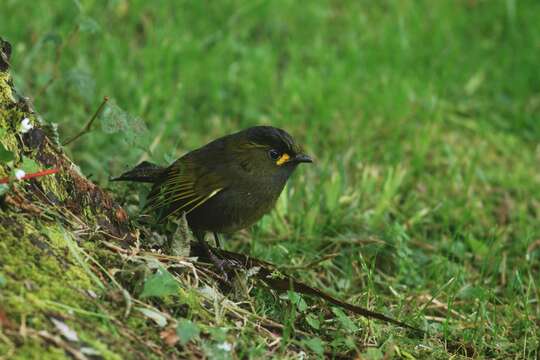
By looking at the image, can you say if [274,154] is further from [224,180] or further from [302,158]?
[224,180]

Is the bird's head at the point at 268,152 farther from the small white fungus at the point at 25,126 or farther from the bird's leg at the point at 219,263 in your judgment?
the small white fungus at the point at 25,126

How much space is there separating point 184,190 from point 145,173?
32cm

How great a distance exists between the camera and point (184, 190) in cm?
410

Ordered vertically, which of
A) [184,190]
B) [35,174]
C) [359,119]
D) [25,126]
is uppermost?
→ [25,126]

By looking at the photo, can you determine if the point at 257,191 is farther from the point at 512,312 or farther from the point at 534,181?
the point at 534,181

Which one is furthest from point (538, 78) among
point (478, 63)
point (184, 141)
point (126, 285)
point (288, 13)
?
point (126, 285)

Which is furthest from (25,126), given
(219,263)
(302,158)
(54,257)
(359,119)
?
(359,119)

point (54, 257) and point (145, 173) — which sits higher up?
point (54, 257)

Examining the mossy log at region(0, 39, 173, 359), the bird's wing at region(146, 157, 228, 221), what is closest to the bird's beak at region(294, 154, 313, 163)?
the bird's wing at region(146, 157, 228, 221)

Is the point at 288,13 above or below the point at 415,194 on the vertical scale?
above

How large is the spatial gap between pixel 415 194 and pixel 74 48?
118 inches

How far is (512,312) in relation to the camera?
4105mm

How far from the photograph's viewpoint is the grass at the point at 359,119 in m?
4.34

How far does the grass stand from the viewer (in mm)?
4336
